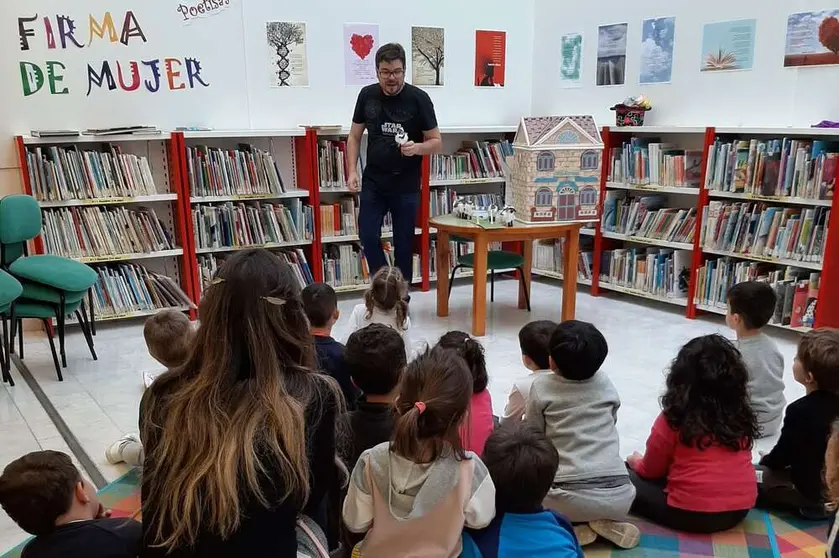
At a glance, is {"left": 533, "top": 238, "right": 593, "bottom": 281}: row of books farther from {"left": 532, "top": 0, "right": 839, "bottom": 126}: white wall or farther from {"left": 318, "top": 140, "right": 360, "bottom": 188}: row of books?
{"left": 318, "top": 140, "right": 360, "bottom": 188}: row of books

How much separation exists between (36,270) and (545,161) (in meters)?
2.84

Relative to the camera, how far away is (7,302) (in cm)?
322

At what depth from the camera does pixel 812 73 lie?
413cm

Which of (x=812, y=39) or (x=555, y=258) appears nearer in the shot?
(x=812, y=39)

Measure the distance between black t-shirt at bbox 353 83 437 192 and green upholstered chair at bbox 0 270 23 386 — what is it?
2021 mm

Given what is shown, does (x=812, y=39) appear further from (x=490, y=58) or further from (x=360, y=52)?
(x=360, y=52)

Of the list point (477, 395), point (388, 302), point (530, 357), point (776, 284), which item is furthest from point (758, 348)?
point (776, 284)

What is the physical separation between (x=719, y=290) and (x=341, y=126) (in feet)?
8.96

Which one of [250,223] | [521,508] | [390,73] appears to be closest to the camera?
[521,508]

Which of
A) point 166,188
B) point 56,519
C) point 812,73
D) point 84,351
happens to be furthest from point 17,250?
point 812,73

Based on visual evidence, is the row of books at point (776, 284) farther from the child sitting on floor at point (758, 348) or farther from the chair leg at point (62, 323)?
the chair leg at point (62, 323)

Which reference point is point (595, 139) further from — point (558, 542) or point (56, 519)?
point (56, 519)

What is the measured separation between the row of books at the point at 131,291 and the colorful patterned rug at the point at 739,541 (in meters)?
2.39

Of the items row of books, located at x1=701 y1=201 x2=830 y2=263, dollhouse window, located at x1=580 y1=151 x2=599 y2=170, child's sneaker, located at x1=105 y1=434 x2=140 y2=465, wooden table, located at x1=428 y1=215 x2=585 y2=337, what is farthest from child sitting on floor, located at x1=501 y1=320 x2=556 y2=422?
row of books, located at x1=701 y1=201 x2=830 y2=263
